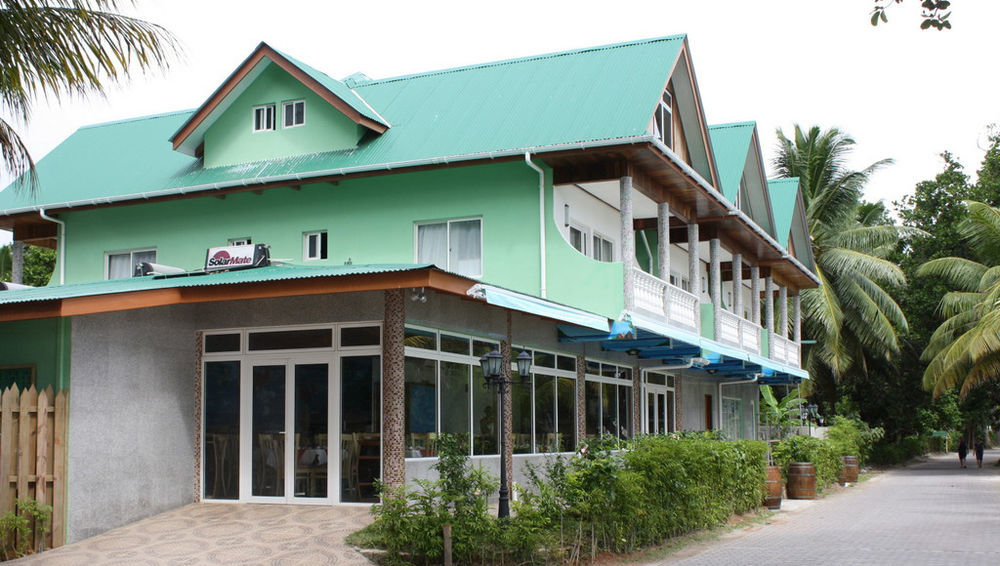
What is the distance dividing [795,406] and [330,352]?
2087 centimetres

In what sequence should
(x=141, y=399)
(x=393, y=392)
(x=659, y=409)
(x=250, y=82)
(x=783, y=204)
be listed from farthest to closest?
(x=783, y=204) → (x=659, y=409) → (x=250, y=82) → (x=141, y=399) → (x=393, y=392)

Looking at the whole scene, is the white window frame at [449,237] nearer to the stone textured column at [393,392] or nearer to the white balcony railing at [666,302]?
the white balcony railing at [666,302]

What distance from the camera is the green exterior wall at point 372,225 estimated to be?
19.5 meters

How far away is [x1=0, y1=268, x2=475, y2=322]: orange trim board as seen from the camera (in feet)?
44.4

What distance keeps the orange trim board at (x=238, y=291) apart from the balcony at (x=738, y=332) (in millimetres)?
12854

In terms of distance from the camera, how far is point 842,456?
31.7 meters

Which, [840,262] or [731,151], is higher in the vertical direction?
[731,151]

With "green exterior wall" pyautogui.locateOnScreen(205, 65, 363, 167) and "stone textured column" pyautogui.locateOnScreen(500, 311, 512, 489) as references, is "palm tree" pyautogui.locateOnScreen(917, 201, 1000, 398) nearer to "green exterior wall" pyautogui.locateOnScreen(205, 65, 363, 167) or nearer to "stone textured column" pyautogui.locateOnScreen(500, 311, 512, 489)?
"stone textured column" pyautogui.locateOnScreen(500, 311, 512, 489)

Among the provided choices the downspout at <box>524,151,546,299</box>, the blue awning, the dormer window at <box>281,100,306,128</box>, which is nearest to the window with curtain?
the downspout at <box>524,151,546,299</box>

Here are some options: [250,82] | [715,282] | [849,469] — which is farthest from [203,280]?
[849,469]

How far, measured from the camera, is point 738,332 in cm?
2738

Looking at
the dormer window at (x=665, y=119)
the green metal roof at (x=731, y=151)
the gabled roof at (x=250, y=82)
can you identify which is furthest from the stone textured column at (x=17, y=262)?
the green metal roof at (x=731, y=151)

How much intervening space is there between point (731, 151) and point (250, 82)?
1253 centimetres

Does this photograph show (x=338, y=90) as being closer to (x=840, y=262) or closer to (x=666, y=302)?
(x=666, y=302)
